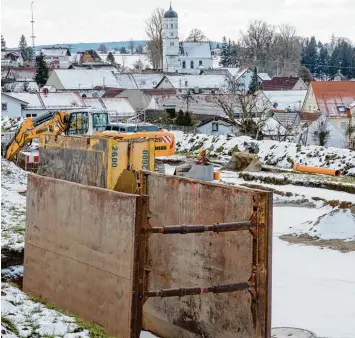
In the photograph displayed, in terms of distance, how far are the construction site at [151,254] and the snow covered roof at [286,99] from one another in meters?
50.7

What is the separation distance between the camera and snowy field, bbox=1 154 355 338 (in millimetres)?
7191

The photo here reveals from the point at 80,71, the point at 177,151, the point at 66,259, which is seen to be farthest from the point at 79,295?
the point at 80,71

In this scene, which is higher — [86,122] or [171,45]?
[171,45]

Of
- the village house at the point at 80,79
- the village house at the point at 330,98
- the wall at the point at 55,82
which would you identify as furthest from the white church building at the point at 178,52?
the village house at the point at 330,98

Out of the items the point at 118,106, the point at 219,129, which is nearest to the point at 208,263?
the point at 219,129

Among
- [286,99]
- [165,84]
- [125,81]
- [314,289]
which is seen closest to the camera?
[314,289]

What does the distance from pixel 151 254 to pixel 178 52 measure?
10384cm

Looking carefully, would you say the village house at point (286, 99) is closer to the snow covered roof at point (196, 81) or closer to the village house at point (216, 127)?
the snow covered roof at point (196, 81)

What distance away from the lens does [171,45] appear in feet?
365

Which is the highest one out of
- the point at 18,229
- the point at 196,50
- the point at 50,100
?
the point at 196,50

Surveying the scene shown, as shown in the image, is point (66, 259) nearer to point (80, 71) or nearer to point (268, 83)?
point (80, 71)

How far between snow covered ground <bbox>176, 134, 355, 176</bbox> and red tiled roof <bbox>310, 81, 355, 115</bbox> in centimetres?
2811

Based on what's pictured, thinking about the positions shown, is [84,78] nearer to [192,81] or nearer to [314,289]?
[192,81]

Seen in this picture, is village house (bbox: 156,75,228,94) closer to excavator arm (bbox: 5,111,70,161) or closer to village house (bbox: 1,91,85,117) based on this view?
village house (bbox: 1,91,85,117)
